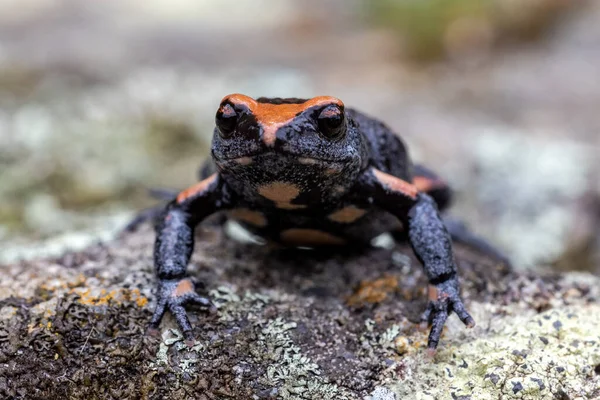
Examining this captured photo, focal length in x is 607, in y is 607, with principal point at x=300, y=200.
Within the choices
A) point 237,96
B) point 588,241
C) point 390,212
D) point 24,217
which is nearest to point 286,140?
point 237,96

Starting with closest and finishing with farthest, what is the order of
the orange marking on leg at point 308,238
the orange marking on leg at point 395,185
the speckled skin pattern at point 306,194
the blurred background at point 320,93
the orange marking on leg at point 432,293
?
the speckled skin pattern at point 306,194
the orange marking on leg at point 432,293
the orange marking on leg at point 395,185
the orange marking on leg at point 308,238
the blurred background at point 320,93

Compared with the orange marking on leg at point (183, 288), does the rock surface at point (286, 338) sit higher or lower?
lower

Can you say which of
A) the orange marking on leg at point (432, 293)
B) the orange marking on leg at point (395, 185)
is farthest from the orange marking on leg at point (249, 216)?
the orange marking on leg at point (432, 293)

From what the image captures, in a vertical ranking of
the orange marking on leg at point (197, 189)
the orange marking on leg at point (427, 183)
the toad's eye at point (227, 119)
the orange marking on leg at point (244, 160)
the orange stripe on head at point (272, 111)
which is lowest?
the orange marking on leg at point (427, 183)

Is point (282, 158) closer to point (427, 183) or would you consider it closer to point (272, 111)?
point (272, 111)

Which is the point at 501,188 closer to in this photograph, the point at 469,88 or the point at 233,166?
the point at 469,88

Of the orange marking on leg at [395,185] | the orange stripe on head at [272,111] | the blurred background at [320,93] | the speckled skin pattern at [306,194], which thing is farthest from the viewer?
the blurred background at [320,93]

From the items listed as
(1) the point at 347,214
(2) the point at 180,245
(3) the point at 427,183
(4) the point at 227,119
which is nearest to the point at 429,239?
(1) the point at 347,214

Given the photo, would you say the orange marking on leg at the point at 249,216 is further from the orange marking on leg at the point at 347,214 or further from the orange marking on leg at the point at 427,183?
the orange marking on leg at the point at 427,183
